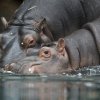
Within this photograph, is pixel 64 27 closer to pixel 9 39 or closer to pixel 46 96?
pixel 9 39

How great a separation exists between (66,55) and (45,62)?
0.48 m

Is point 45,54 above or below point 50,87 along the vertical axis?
above

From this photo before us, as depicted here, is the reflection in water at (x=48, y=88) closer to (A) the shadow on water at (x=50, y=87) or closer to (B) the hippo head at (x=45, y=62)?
(A) the shadow on water at (x=50, y=87)

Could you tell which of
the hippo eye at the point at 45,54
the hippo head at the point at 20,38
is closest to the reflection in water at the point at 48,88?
the hippo eye at the point at 45,54

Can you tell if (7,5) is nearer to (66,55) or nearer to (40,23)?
(40,23)

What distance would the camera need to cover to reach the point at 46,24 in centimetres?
916

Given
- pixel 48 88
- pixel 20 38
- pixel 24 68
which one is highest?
pixel 20 38

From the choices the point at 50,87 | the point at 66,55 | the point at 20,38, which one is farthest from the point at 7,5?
the point at 50,87

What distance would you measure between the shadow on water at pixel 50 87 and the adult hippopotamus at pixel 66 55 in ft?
1.08

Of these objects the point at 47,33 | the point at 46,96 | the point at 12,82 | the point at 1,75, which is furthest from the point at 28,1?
the point at 46,96

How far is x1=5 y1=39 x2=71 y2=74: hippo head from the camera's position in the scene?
7.62 m

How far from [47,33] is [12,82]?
281 centimetres

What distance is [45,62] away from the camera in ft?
25.5

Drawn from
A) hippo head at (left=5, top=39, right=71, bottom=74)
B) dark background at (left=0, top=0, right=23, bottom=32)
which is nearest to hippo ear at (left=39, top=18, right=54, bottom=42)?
hippo head at (left=5, top=39, right=71, bottom=74)
